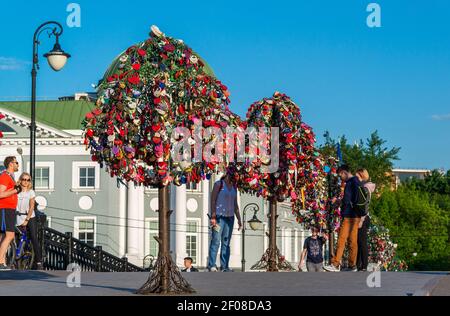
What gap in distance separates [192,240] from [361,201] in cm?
6293

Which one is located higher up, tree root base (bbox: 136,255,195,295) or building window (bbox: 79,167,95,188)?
building window (bbox: 79,167,95,188)

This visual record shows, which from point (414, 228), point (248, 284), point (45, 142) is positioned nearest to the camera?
point (248, 284)

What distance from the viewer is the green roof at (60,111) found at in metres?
88.4

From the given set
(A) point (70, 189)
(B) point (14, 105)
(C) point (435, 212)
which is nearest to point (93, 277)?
(A) point (70, 189)

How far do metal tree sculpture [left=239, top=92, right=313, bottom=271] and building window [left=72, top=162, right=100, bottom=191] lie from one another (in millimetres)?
56954

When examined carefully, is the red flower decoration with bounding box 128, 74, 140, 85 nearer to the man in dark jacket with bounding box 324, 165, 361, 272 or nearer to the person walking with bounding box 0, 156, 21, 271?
the person walking with bounding box 0, 156, 21, 271

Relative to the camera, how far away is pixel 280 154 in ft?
84.9

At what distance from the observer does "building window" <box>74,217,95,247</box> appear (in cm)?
8212

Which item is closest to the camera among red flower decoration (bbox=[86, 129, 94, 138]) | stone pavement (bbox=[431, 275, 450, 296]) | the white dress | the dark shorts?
stone pavement (bbox=[431, 275, 450, 296])

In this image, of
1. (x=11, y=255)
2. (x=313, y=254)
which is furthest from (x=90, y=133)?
(x=313, y=254)

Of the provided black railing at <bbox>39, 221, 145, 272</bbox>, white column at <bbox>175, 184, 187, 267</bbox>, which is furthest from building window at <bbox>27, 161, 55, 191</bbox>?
black railing at <bbox>39, 221, 145, 272</bbox>

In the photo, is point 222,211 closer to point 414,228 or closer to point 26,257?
point 26,257

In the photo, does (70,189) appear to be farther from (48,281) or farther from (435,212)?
(48,281)

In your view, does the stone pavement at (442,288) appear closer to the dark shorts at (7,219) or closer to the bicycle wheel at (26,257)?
the dark shorts at (7,219)
